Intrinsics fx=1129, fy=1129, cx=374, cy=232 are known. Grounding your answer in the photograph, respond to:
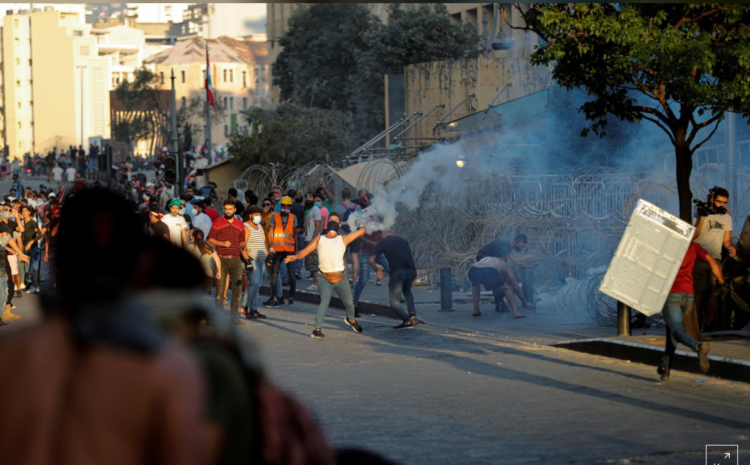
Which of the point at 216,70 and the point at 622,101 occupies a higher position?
the point at 216,70

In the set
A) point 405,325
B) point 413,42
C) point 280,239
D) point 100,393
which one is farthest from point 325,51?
point 100,393

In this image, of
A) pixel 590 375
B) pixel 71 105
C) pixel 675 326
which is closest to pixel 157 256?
pixel 675 326

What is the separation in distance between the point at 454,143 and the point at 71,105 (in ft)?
353

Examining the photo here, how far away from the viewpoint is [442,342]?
13461 mm

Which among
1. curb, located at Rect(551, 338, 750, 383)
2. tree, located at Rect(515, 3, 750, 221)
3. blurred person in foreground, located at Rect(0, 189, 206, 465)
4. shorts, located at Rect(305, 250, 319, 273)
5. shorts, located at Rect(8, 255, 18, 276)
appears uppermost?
tree, located at Rect(515, 3, 750, 221)

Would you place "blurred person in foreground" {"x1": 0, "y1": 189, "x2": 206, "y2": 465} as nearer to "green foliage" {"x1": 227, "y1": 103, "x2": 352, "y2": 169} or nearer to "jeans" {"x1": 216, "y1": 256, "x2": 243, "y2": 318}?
"jeans" {"x1": 216, "y1": 256, "x2": 243, "y2": 318}

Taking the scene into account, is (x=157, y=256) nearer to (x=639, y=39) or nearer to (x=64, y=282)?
(x=64, y=282)

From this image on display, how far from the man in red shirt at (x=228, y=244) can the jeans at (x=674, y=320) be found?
6.92 meters

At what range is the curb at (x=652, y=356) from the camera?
1014cm

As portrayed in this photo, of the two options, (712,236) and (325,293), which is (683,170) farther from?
(325,293)

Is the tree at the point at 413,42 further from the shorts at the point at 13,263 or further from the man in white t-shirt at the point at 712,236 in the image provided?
the man in white t-shirt at the point at 712,236

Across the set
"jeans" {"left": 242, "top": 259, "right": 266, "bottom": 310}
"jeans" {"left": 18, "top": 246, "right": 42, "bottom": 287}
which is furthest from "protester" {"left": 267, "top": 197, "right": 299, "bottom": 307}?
"jeans" {"left": 18, "top": 246, "right": 42, "bottom": 287}

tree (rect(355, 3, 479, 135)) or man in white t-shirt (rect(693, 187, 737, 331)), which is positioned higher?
tree (rect(355, 3, 479, 135))

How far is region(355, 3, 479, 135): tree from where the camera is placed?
2350 inches
